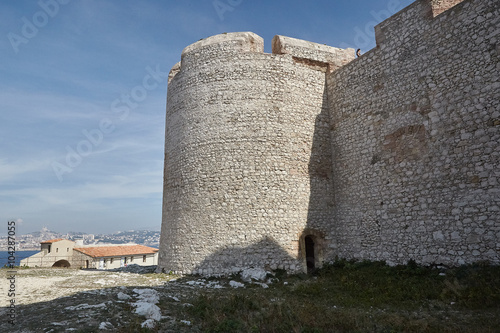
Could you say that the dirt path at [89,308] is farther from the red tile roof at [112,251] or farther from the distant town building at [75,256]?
the red tile roof at [112,251]

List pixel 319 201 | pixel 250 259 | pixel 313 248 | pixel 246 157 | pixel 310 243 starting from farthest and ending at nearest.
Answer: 1. pixel 310 243
2. pixel 313 248
3. pixel 319 201
4. pixel 246 157
5. pixel 250 259

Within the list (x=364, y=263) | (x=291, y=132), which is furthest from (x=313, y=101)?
(x=364, y=263)

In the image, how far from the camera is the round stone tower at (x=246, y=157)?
1059 centimetres

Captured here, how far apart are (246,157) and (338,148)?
11.9 ft

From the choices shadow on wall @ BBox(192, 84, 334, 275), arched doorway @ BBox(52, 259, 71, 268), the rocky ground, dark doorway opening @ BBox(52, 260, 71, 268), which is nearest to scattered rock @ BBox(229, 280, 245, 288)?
the rocky ground

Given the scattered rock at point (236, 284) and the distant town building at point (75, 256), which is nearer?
the scattered rock at point (236, 284)

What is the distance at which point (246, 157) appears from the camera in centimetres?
1109

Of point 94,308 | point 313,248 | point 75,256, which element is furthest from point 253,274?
point 75,256

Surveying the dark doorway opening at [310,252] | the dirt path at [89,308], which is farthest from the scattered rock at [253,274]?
the dark doorway opening at [310,252]

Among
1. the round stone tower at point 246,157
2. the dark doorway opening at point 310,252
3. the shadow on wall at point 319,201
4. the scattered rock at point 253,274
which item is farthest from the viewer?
the dark doorway opening at point 310,252

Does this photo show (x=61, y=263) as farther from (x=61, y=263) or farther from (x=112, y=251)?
(x=112, y=251)

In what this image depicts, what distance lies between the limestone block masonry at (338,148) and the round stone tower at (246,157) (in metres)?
0.04

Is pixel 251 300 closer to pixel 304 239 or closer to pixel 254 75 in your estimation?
pixel 304 239

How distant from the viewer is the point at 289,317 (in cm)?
583
